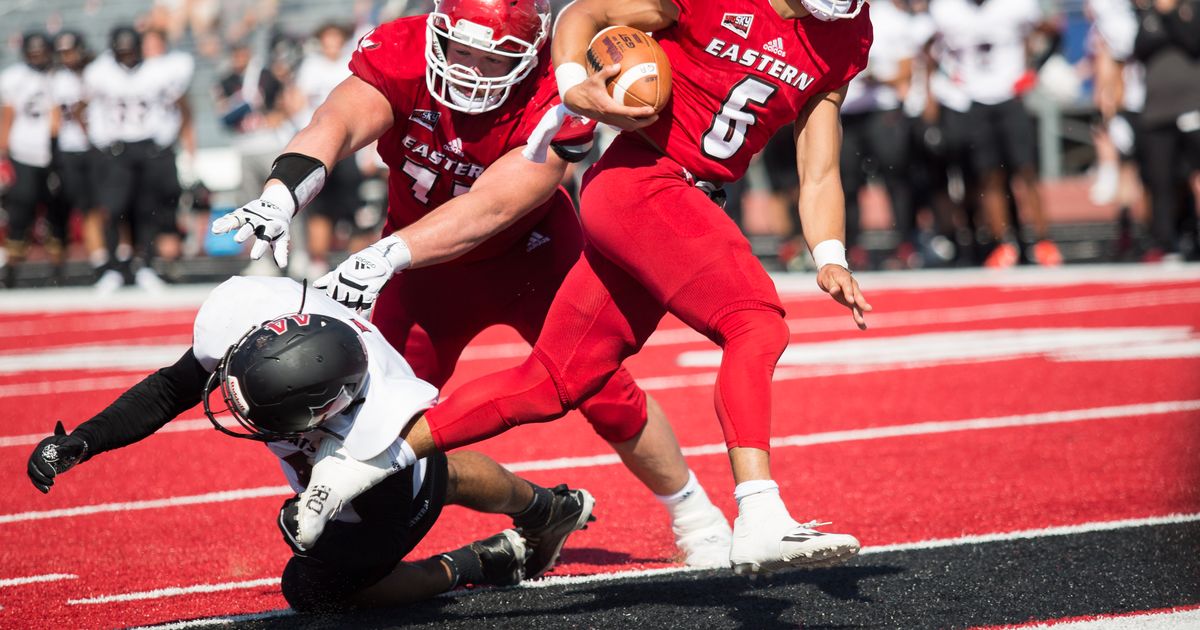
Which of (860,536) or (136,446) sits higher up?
(860,536)

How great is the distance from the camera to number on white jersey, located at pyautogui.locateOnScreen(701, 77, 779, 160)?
381cm

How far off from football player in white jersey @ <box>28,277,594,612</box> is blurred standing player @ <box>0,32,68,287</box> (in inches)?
427

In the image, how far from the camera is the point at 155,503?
5.24 m

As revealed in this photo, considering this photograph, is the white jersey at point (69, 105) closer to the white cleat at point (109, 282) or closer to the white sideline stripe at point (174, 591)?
the white cleat at point (109, 282)

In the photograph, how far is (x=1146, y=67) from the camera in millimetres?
11312

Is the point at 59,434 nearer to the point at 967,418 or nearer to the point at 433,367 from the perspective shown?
the point at 433,367

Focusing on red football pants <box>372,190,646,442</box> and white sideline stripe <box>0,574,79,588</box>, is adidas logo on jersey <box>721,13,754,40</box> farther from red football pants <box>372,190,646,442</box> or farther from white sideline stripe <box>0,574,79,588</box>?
white sideline stripe <box>0,574,79,588</box>

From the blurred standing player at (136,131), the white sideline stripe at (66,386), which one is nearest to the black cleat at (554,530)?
the white sideline stripe at (66,386)

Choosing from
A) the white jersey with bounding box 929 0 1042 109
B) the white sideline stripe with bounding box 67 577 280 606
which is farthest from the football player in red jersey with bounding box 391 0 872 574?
the white jersey with bounding box 929 0 1042 109

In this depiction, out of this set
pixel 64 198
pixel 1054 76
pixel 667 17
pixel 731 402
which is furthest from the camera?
pixel 1054 76

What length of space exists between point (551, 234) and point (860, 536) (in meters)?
1.32

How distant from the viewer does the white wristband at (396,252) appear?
375 centimetres

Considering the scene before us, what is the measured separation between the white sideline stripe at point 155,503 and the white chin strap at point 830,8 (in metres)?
2.72

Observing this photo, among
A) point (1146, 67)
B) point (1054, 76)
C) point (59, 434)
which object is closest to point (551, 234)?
point (59, 434)
